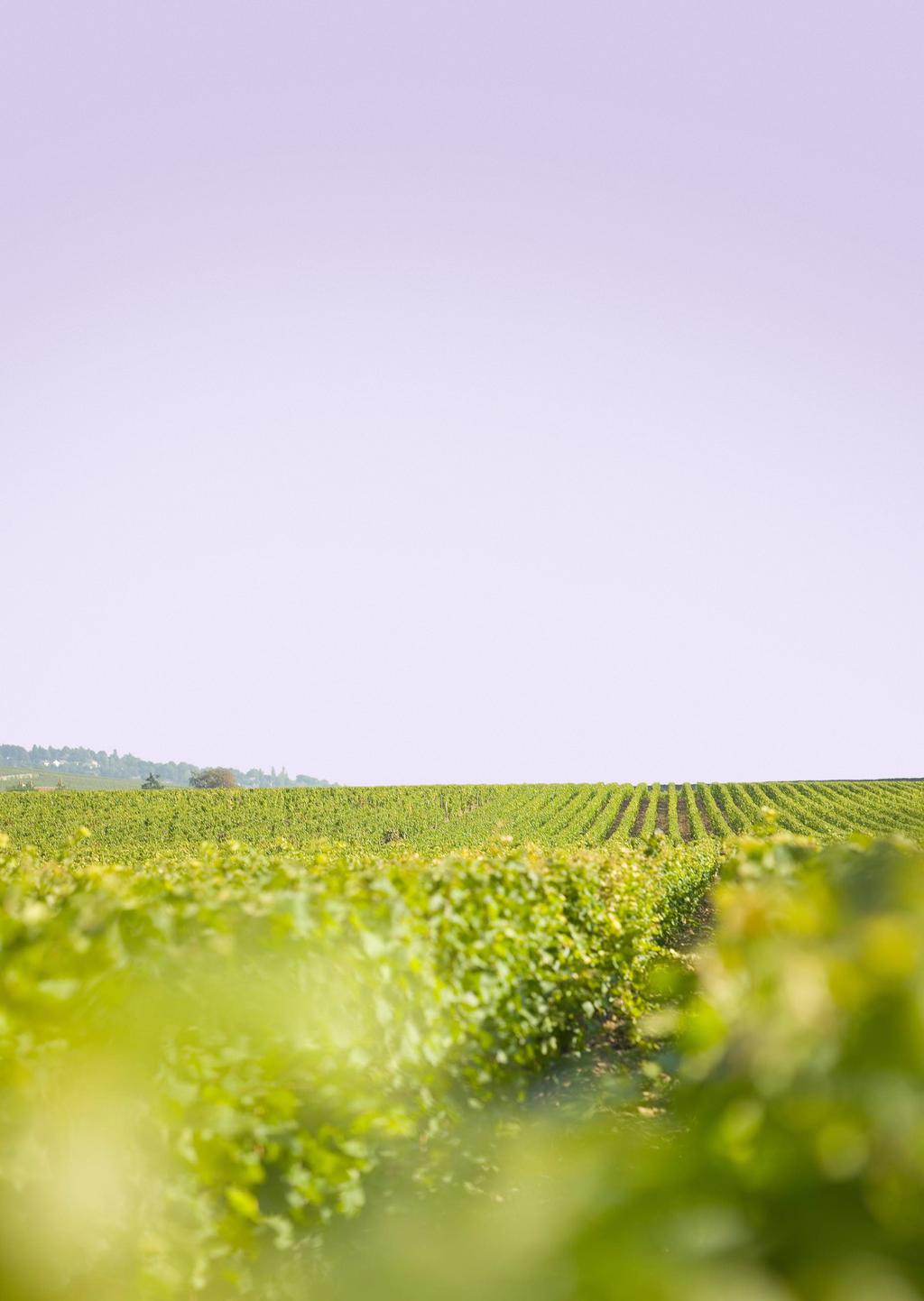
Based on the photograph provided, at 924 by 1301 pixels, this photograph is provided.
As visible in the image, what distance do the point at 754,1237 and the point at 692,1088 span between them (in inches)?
27.9

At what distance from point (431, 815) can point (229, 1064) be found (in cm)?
5644

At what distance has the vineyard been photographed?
51.6 m

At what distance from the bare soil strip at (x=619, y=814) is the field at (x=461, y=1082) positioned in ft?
143

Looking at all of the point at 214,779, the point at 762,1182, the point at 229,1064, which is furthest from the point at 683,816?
the point at 214,779

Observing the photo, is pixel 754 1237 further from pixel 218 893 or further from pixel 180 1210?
pixel 218 893

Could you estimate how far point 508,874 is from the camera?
23.9 ft

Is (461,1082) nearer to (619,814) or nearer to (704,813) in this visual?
(619,814)

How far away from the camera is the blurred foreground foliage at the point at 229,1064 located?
12.3 ft

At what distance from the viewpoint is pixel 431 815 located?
59.9 m

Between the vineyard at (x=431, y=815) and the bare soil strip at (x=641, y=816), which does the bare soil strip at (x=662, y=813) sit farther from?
the bare soil strip at (x=641, y=816)

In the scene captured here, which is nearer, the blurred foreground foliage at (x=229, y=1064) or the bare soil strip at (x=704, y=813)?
the blurred foreground foliage at (x=229, y=1064)

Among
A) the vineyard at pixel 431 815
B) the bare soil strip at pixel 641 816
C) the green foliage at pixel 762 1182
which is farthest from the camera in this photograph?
the bare soil strip at pixel 641 816

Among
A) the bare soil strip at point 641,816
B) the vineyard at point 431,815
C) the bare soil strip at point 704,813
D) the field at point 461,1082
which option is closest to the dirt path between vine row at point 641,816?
the bare soil strip at point 641,816

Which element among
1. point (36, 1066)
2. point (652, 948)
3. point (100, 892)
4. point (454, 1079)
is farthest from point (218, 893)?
point (652, 948)
